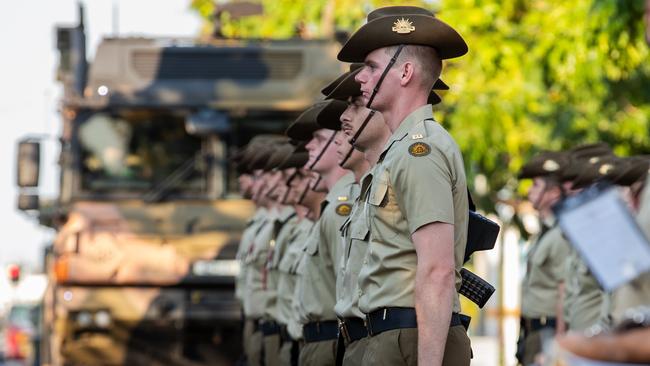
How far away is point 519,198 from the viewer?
2053 cm

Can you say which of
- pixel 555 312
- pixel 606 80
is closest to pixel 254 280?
pixel 555 312

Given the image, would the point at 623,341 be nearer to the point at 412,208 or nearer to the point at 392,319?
the point at 412,208

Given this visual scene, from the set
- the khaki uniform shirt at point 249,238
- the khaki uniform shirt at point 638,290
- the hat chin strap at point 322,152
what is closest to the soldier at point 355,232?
the hat chin strap at point 322,152

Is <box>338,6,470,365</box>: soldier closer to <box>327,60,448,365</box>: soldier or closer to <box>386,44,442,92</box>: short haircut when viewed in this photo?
<box>386,44,442,92</box>: short haircut

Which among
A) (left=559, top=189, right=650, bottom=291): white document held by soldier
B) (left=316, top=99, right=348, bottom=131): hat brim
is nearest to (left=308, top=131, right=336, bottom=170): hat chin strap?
(left=316, top=99, right=348, bottom=131): hat brim

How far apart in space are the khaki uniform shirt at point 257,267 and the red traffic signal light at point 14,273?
1523 cm

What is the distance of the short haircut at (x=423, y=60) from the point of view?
6.27m

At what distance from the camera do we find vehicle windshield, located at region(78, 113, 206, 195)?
16.0 m

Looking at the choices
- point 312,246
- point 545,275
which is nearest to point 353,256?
point 312,246

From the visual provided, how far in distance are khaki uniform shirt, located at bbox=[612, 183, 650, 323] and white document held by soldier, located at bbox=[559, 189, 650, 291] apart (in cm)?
41

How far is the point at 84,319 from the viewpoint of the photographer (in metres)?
15.7

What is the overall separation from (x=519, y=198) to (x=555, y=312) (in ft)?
28.9

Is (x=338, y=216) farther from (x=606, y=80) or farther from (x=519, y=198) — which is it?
(x=519, y=198)

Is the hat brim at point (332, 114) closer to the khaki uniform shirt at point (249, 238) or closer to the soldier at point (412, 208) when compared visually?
the soldier at point (412, 208)
